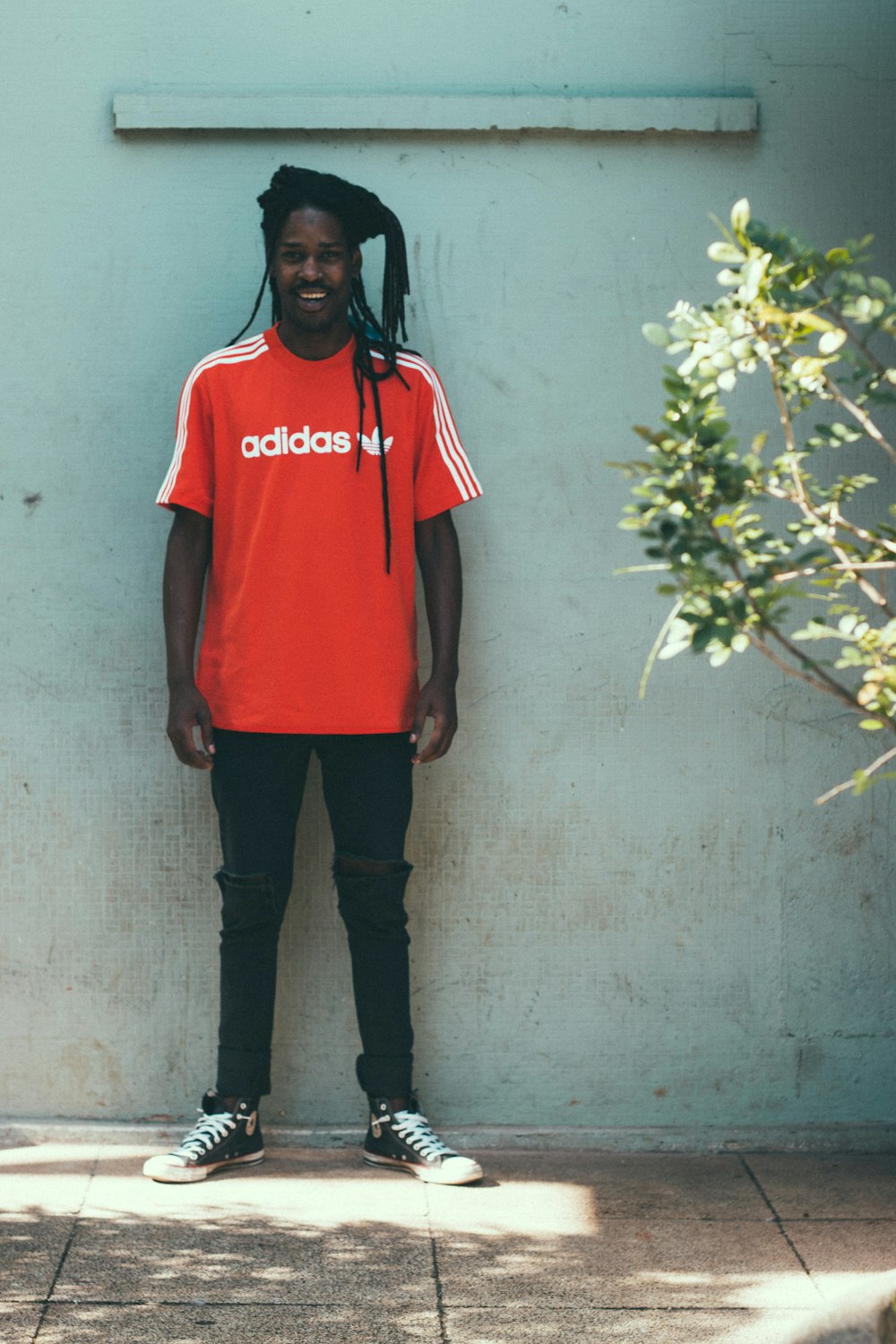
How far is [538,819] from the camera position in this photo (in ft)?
12.6

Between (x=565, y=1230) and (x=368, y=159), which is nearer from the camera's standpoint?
(x=565, y=1230)

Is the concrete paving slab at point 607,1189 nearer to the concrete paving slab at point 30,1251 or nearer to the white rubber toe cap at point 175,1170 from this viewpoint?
the white rubber toe cap at point 175,1170

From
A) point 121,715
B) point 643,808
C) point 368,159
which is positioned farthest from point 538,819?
point 368,159

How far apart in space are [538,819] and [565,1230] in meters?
1.01

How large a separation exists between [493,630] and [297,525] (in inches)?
23.6

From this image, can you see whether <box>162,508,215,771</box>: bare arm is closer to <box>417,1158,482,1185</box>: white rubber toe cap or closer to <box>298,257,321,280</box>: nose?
<box>298,257,321,280</box>: nose

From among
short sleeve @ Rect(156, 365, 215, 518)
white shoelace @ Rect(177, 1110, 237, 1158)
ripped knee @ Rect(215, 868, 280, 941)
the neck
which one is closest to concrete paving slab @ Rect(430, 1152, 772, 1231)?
white shoelace @ Rect(177, 1110, 237, 1158)

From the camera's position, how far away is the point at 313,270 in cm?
347

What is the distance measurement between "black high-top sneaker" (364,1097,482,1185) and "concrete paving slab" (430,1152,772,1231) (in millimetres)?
40

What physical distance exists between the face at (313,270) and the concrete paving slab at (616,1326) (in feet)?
7.23

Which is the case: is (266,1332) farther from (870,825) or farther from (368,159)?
(368,159)

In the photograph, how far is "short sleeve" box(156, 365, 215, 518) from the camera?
3.52 m

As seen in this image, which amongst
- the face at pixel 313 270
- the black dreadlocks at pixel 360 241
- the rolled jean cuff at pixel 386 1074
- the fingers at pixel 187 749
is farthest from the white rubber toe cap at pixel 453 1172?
the face at pixel 313 270

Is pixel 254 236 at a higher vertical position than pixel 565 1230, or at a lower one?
higher
